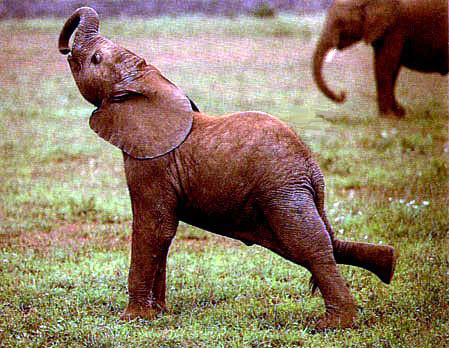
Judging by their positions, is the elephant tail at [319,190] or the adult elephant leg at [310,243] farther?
the elephant tail at [319,190]

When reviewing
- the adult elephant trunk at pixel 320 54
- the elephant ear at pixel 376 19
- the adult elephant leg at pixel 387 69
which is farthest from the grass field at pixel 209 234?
the elephant ear at pixel 376 19

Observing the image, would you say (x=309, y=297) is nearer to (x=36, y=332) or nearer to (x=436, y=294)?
(x=436, y=294)

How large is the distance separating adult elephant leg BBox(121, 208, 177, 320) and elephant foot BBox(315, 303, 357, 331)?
4.00ft

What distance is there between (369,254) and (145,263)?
1581 mm

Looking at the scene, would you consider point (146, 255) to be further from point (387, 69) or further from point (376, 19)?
point (387, 69)

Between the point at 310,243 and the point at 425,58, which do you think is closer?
the point at 310,243

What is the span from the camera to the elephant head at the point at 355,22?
12234 mm

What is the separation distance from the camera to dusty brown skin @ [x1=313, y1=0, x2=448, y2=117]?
1236 centimetres

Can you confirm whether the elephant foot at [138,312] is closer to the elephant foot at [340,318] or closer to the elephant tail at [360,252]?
the elephant foot at [340,318]

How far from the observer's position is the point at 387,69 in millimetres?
12797

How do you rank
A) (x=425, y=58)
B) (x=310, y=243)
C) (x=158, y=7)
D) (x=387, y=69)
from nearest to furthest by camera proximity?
(x=310, y=243)
(x=387, y=69)
(x=425, y=58)
(x=158, y=7)

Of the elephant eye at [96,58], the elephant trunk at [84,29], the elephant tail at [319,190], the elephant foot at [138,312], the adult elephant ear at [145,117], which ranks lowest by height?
the elephant foot at [138,312]

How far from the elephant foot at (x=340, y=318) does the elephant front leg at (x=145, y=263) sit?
4.00 feet

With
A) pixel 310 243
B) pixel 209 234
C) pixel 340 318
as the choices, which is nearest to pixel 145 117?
pixel 310 243
